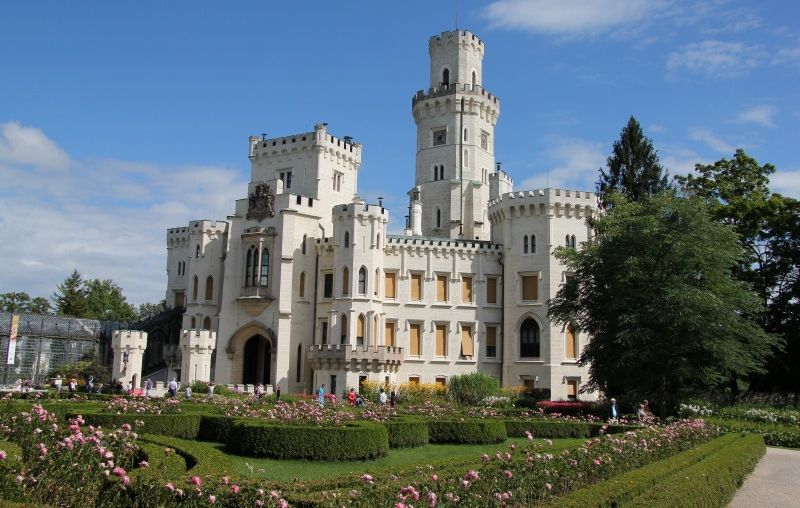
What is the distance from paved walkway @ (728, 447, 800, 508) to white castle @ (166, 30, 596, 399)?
23638 mm

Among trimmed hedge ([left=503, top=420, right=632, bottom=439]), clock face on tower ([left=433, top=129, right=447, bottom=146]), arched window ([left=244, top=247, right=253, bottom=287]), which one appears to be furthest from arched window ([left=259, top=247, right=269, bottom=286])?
trimmed hedge ([left=503, top=420, right=632, bottom=439])

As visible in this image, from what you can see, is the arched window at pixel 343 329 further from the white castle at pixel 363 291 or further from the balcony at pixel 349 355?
the balcony at pixel 349 355

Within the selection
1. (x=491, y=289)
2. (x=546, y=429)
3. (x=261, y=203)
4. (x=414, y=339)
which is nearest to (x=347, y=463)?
(x=546, y=429)

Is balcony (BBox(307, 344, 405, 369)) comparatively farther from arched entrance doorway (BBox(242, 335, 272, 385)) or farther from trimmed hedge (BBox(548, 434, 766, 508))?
trimmed hedge (BBox(548, 434, 766, 508))

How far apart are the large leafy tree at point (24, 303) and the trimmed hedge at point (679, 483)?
8509cm

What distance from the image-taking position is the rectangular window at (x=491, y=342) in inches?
1932

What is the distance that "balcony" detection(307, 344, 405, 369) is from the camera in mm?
45281

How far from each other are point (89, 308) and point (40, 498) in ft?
239

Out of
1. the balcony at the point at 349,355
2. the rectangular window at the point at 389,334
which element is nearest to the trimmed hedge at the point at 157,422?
the balcony at the point at 349,355

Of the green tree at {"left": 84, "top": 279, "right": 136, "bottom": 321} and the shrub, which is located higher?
the green tree at {"left": 84, "top": 279, "right": 136, "bottom": 321}

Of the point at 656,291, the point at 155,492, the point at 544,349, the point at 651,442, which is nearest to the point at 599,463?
the point at 651,442

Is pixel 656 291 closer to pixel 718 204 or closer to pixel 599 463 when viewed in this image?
pixel 718 204

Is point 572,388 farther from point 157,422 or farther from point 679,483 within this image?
point 679,483

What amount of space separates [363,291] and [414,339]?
5.00 m
